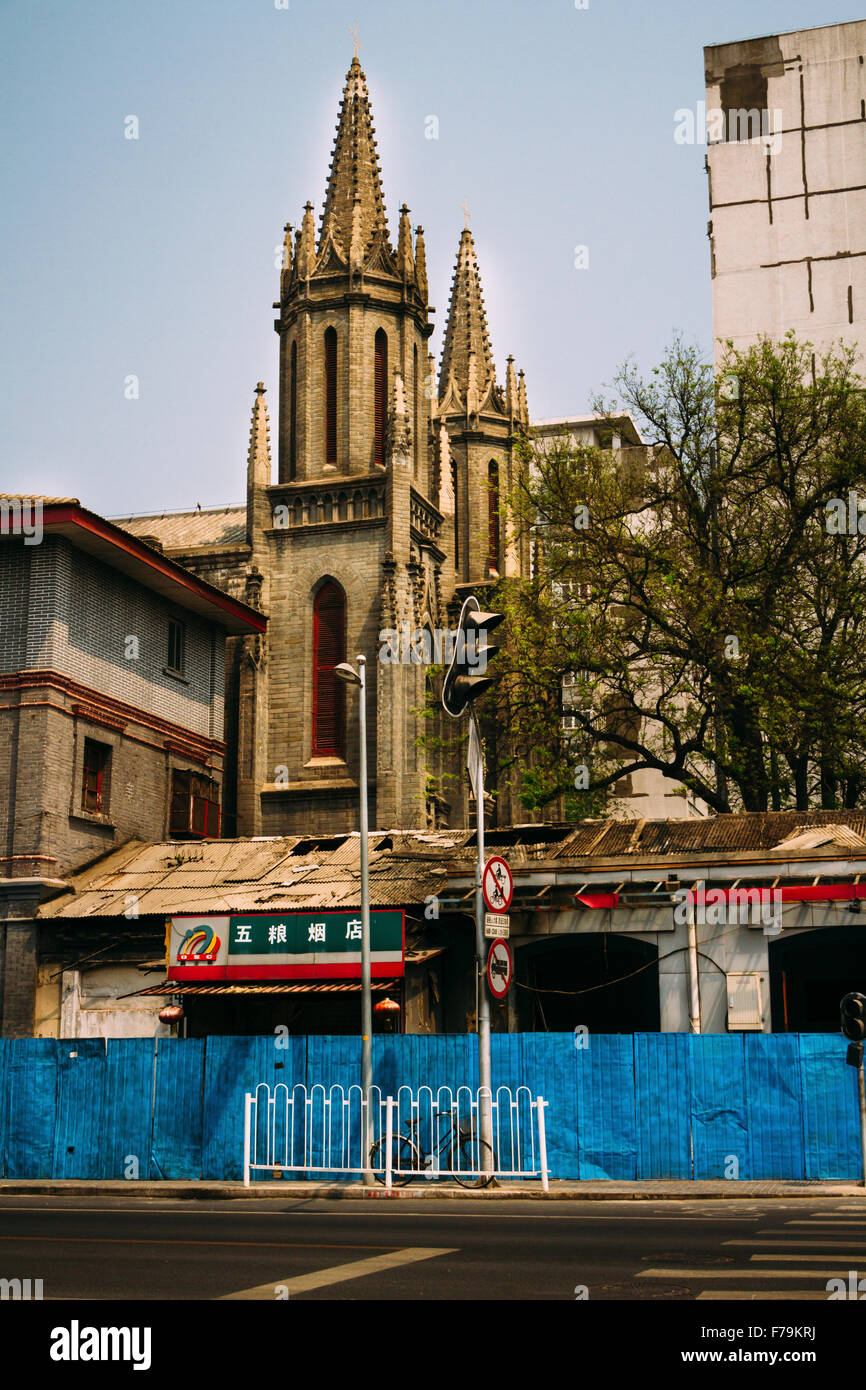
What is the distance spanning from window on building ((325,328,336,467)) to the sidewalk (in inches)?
1377

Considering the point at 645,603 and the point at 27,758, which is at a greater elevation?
the point at 645,603

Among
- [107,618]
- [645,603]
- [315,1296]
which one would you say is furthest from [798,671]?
[315,1296]

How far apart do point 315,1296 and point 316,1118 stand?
41.4 ft

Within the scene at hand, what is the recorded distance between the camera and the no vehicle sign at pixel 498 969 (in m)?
19.7

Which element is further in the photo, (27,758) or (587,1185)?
(27,758)

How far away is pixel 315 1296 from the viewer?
968 cm

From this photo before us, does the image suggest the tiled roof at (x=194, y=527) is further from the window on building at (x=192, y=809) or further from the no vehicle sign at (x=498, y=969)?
the no vehicle sign at (x=498, y=969)

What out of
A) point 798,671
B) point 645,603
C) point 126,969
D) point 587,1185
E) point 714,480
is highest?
point 714,480

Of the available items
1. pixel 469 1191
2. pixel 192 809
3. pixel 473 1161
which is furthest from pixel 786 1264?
pixel 192 809

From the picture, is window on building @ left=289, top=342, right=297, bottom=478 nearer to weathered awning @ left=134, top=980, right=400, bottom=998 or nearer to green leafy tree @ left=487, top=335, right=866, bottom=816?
green leafy tree @ left=487, top=335, right=866, bottom=816

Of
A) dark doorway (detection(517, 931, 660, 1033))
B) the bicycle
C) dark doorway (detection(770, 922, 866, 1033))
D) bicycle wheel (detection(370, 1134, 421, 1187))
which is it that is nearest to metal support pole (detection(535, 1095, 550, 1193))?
the bicycle
